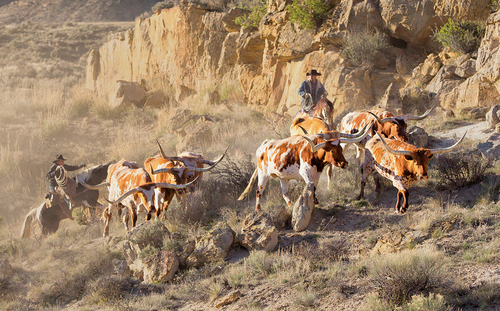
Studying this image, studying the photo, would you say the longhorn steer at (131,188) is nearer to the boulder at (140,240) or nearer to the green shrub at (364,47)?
the boulder at (140,240)

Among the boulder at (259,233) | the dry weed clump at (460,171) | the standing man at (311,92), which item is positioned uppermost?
the standing man at (311,92)

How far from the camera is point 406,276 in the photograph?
500cm

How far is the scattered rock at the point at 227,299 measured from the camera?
19.1 feet

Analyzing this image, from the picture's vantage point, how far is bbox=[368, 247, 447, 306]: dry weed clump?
4.94 meters

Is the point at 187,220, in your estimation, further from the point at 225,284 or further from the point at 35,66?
the point at 35,66

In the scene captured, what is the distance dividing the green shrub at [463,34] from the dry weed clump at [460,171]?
6.13 meters

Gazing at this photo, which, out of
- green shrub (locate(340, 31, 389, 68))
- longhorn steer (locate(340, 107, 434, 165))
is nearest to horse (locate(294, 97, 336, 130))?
longhorn steer (locate(340, 107, 434, 165))

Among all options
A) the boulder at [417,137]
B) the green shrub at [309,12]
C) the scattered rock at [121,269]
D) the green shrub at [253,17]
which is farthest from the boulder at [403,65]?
the scattered rock at [121,269]

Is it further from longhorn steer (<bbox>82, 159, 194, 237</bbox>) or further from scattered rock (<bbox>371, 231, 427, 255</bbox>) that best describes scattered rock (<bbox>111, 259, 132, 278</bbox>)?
scattered rock (<bbox>371, 231, 427, 255</bbox>)

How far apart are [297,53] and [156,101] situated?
8299 millimetres

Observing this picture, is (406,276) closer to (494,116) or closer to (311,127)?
(311,127)

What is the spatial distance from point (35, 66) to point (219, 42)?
19.1 meters

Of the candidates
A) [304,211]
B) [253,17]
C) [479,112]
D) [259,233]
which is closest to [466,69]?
[479,112]

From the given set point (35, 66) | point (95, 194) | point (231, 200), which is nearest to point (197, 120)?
point (95, 194)
